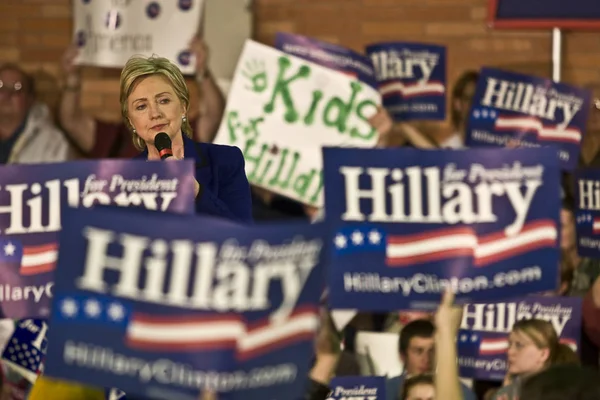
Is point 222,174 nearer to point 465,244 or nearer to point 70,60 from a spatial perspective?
point 465,244

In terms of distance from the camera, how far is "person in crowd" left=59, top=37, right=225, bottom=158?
7.31 metres

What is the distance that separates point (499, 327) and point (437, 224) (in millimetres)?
1902

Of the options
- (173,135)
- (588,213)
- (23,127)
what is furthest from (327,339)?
(173,135)

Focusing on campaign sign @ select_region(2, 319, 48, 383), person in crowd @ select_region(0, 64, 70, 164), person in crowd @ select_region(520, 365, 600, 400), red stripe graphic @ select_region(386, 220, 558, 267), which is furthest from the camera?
person in crowd @ select_region(0, 64, 70, 164)

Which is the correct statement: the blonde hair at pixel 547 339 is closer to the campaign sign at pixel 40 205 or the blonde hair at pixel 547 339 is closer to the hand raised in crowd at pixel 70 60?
the campaign sign at pixel 40 205

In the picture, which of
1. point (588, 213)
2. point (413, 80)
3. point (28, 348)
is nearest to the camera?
point (28, 348)

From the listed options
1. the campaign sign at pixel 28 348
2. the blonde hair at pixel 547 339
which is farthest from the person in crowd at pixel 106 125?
the campaign sign at pixel 28 348

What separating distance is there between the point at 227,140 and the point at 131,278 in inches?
146

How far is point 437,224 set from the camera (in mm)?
3795

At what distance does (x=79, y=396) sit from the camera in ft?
11.1

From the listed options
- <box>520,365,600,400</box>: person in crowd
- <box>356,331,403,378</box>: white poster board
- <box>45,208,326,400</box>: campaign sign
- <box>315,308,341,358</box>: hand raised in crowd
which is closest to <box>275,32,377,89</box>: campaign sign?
<box>315,308,341,358</box>: hand raised in crowd

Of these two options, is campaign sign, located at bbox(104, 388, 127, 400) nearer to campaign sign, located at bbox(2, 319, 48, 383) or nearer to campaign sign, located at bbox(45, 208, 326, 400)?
campaign sign, located at bbox(45, 208, 326, 400)

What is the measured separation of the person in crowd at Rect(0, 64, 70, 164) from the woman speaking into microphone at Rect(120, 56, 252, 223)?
11.8ft

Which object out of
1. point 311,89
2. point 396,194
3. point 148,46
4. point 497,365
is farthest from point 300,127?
point 396,194
